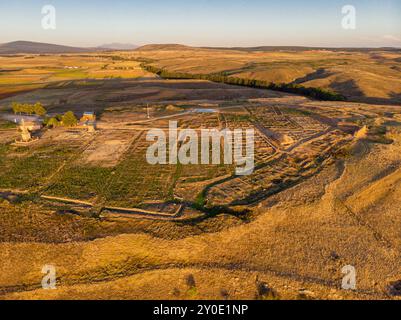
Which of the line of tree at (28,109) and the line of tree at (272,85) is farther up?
the line of tree at (272,85)

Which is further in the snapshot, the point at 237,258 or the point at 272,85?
the point at 272,85

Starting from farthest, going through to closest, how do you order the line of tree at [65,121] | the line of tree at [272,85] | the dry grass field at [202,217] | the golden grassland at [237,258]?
the line of tree at [272,85] < the line of tree at [65,121] < the dry grass field at [202,217] < the golden grassland at [237,258]

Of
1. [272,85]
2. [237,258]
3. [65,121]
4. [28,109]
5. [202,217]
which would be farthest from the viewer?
[272,85]

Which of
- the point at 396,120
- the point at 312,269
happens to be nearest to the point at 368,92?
the point at 396,120

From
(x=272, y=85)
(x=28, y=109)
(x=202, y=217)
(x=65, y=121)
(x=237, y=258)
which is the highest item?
(x=272, y=85)

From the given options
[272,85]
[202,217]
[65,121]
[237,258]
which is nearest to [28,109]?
[65,121]

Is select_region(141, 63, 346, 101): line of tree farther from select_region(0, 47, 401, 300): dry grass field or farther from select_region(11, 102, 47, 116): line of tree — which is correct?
select_region(11, 102, 47, 116): line of tree

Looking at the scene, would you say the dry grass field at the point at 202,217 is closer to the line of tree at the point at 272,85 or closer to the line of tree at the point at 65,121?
the line of tree at the point at 65,121

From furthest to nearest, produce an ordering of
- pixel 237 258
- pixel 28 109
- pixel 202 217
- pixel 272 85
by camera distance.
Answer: pixel 272 85, pixel 28 109, pixel 202 217, pixel 237 258

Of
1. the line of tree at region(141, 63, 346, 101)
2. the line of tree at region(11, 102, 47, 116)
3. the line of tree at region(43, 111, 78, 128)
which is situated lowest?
the line of tree at region(43, 111, 78, 128)

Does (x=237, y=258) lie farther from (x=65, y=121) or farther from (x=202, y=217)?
(x=65, y=121)

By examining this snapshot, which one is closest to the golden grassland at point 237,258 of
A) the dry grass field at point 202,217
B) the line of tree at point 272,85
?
the dry grass field at point 202,217

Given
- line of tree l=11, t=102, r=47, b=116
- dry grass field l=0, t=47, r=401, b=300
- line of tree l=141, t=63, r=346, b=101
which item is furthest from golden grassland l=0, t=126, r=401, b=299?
line of tree l=141, t=63, r=346, b=101
